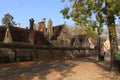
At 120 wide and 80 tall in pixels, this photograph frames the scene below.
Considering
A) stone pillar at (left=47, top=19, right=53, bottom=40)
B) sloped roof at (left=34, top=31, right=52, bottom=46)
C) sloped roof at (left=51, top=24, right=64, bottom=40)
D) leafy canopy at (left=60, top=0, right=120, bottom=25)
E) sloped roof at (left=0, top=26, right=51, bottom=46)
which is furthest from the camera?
sloped roof at (left=51, top=24, right=64, bottom=40)

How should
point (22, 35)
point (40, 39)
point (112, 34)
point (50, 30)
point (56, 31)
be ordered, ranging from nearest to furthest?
1. point (112, 34)
2. point (22, 35)
3. point (40, 39)
4. point (50, 30)
5. point (56, 31)

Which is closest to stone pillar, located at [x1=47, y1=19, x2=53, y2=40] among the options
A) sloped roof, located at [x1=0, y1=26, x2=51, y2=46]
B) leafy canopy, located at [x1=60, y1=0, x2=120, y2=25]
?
sloped roof, located at [x1=0, y1=26, x2=51, y2=46]

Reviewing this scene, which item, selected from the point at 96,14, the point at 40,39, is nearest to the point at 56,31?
the point at 40,39

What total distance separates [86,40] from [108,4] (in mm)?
69305

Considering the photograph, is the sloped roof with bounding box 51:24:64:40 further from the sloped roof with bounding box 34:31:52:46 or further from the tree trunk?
the tree trunk

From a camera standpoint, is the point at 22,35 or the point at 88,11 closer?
the point at 88,11

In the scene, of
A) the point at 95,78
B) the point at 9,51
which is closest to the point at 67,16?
the point at 95,78

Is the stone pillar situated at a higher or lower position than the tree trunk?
higher

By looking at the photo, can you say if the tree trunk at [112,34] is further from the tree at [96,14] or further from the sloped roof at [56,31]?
the sloped roof at [56,31]

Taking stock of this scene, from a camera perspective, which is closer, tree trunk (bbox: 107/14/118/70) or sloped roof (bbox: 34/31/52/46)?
tree trunk (bbox: 107/14/118/70)

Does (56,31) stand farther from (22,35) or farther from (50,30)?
(22,35)

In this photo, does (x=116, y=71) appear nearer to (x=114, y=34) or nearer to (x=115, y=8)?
(x=114, y=34)

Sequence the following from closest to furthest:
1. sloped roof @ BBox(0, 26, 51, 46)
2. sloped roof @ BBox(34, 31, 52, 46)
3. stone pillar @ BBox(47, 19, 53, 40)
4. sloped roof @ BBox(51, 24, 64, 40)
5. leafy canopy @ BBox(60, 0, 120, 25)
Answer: leafy canopy @ BBox(60, 0, 120, 25), sloped roof @ BBox(0, 26, 51, 46), sloped roof @ BBox(34, 31, 52, 46), stone pillar @ BBox(47, 19, 53, 40), sloped roof @ BBox(51, 24, 64, 40)

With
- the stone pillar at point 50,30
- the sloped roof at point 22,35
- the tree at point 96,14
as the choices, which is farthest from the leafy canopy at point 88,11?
the stone pillar at point 50,30
